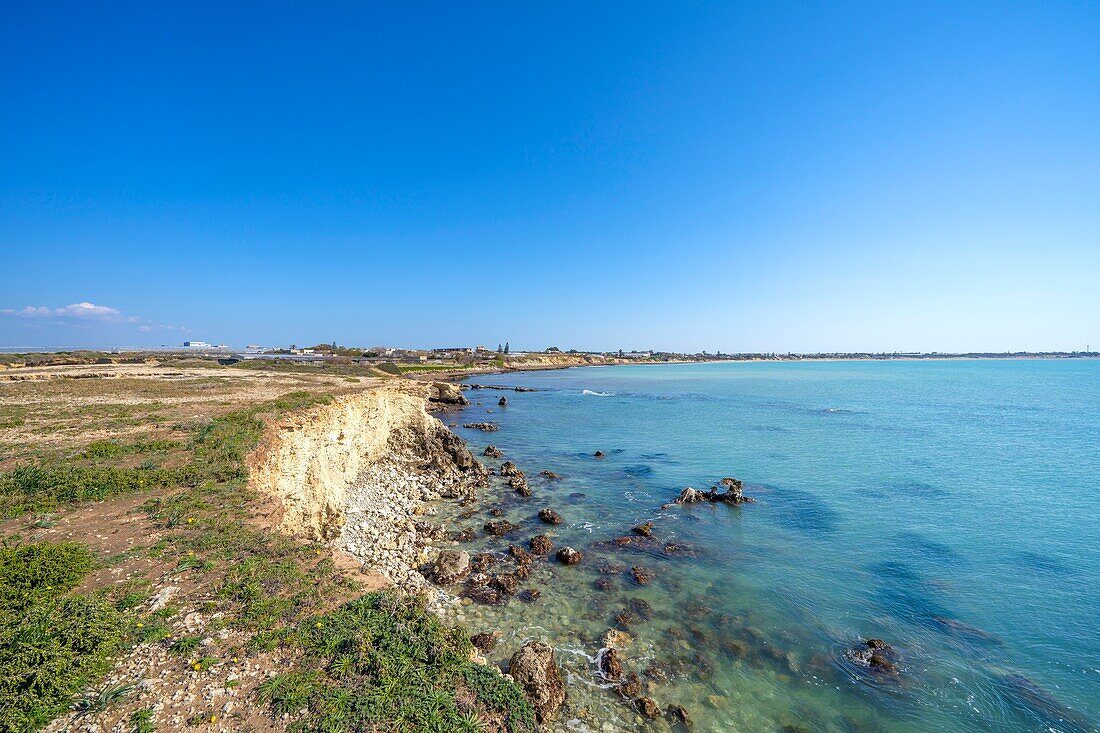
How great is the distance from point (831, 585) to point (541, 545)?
454 inches

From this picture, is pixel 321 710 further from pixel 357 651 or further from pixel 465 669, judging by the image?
pixel 465 669

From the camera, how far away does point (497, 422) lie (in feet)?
172

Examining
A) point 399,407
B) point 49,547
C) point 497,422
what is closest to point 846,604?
point 49,547

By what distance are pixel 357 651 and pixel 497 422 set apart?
146ft

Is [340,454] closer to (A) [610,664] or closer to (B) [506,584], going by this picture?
(B) [506,584]

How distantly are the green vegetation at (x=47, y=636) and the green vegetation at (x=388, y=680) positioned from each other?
2735 mm

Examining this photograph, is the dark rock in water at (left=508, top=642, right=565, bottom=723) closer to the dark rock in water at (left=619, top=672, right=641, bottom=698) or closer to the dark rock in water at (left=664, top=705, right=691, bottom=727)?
the dark rock in water at (left=619, top=672, right=641, bottom=698)

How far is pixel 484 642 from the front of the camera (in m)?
11.8

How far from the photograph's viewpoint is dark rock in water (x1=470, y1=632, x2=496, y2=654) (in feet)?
38.0

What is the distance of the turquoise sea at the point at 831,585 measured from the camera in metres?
10.9

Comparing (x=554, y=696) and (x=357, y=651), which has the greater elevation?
(x=357, y=651)

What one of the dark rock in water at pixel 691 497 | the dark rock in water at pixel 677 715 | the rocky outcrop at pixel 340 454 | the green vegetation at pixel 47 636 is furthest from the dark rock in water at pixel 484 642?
the dark rock in water at pixel 691 497

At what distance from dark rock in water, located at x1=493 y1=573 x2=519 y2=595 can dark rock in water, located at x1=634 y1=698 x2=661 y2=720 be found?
5658mm

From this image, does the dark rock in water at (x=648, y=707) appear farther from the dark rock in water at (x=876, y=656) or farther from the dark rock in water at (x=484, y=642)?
the dark rock in water at (x=876, y=656)
